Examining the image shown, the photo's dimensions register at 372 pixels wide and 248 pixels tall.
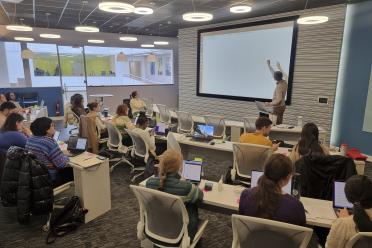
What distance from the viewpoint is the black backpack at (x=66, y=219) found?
2991 mm

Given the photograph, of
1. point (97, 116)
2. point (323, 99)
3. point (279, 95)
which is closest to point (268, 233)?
point (97, 116)

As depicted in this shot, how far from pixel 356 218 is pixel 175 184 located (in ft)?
3.88

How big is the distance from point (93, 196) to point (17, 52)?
33.2 ft

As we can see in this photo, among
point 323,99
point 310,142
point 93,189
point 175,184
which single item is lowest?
point 93,189

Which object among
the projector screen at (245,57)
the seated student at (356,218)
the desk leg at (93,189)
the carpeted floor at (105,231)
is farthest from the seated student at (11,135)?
the projector screen at (245,57)

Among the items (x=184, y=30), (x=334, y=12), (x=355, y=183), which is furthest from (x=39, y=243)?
(x=184, y=30)

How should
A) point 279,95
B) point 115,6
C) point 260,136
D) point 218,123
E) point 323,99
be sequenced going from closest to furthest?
point 260,136 < point 115,6 < point 218,123 < point 279,95 < point 323,99

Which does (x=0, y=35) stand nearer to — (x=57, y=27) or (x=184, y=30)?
(x=57, y=27)

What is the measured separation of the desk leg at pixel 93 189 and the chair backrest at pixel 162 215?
1.36 metres

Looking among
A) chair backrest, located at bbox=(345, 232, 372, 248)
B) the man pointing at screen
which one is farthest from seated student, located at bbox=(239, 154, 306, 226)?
the man pointing at screen

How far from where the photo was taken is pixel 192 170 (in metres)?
2.76

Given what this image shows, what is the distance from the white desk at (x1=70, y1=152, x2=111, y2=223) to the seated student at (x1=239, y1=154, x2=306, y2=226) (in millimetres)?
2138

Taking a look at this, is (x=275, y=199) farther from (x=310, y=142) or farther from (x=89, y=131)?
(x=89, y=131)

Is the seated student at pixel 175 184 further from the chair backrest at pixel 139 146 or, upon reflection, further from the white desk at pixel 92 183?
the chair backrest at pixel 139 146
